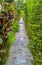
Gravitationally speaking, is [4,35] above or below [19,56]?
above

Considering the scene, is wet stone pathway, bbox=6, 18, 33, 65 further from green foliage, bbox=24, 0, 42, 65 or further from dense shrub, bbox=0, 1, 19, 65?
green foliage, bbox=24, 0, 42, 65

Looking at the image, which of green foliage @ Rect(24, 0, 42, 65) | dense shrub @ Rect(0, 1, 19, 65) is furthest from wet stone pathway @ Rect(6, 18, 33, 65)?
green foliage @ Rect(24, 0, 42, 65)

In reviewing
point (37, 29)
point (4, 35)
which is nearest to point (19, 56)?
point (4, 35)

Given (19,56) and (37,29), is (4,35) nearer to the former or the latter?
(19,56)

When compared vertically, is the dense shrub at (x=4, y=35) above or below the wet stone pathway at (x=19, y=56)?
above

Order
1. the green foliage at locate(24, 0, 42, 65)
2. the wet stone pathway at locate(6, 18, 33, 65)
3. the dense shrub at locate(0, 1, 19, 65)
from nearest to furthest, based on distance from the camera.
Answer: the green foliage at locate(24, 0, 42, 65)
the dense shrub at locate(0, 1, 19, 65)
the wet stone pathway at locate(6, 18, 33, 65)

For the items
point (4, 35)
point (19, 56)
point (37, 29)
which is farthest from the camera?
point (19, 56)

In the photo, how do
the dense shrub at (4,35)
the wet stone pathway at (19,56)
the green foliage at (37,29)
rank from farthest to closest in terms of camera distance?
the wet stone pathway at (19,56)
the dense shrub at (4,35)
the green foliage at (37,29)

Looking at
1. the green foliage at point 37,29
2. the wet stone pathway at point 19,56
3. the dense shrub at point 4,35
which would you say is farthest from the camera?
the wet stone pathway at point 19,56

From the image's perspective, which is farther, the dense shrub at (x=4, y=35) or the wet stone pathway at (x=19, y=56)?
the wet stone pathway at (x=19, y=56)

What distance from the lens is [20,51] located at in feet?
25.4

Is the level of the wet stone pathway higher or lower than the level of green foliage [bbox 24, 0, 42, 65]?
lower

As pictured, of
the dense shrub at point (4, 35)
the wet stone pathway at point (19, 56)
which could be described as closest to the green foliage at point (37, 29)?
the wet stone pathway at point (19, 56)

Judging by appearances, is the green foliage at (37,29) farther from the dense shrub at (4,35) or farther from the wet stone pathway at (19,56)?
the dense shrub at (4,35)
